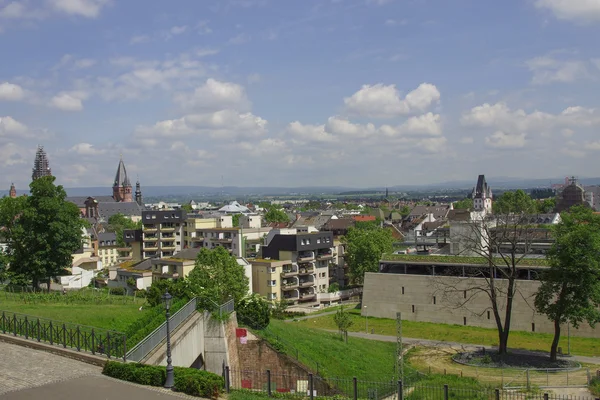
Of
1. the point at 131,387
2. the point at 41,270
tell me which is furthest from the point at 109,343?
the point at 41,270

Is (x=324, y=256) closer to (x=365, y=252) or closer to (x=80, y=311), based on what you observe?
(x=365, y=252)

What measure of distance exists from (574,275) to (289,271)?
116 feet

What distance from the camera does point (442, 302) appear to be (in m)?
50.2

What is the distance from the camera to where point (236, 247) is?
2921 inches

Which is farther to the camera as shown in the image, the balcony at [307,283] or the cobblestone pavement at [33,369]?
the balcony at [307,283]

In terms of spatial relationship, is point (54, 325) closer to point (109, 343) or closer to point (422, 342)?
point (109, 343)

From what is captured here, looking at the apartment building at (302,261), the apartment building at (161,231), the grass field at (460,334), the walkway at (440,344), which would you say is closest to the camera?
the walkway at (440,344)

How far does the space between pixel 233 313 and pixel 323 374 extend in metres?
5.56

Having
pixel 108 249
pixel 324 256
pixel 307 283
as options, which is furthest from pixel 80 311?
pixel 108 249

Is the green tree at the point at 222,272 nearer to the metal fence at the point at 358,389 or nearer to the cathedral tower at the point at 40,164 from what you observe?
the metal fence at the point at 358,389

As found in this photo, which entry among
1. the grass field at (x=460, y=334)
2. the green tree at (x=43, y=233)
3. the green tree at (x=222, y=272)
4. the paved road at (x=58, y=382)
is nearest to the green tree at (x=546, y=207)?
the grass field at (x=460, y=334)

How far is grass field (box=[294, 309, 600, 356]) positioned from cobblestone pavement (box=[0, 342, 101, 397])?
28960 mm

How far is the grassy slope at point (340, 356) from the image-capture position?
2983 cm

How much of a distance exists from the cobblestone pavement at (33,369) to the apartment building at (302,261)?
143 ft
